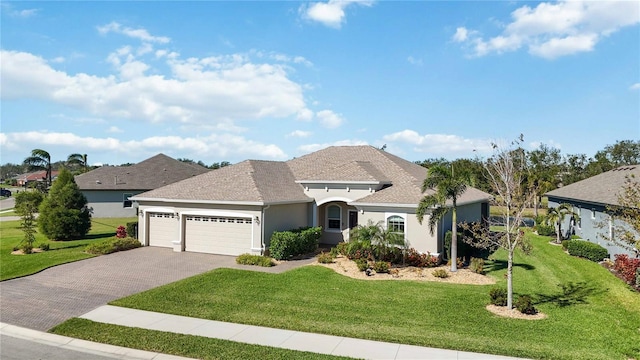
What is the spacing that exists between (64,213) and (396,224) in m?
21.8

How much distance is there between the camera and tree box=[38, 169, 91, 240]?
26359 mm

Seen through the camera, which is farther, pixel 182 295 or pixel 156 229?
pixel 156 229

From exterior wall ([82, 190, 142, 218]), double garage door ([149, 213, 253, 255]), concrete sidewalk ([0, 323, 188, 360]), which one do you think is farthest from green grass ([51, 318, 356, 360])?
exterior wall ([82, 190, 142, 218])

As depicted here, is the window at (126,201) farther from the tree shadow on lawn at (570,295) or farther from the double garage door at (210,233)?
the tree shadow on lawn at (570,295)

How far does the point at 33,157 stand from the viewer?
141 ft

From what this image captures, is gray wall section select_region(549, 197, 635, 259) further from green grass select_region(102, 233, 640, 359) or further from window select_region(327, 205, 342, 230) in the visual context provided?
window select_region(327, 205, 342, 230)

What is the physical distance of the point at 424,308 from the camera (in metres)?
12.6

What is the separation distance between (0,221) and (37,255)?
2282cm

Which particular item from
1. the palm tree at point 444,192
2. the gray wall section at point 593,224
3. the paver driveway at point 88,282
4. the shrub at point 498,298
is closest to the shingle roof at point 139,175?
the paver driveway at point 88,282

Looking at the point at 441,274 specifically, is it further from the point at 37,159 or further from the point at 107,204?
the point at 37,159

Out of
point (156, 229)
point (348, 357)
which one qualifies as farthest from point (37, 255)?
point (348, 357)

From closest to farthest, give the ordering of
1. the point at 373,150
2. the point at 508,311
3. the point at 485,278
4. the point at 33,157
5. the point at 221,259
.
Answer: the point at 508,311 < the point at 485,278 < the point at 221,259 < the point at 373,150 < the point at 33,157

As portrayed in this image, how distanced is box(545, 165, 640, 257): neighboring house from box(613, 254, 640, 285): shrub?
1637mm

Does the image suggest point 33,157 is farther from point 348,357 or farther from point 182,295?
point 348,357
